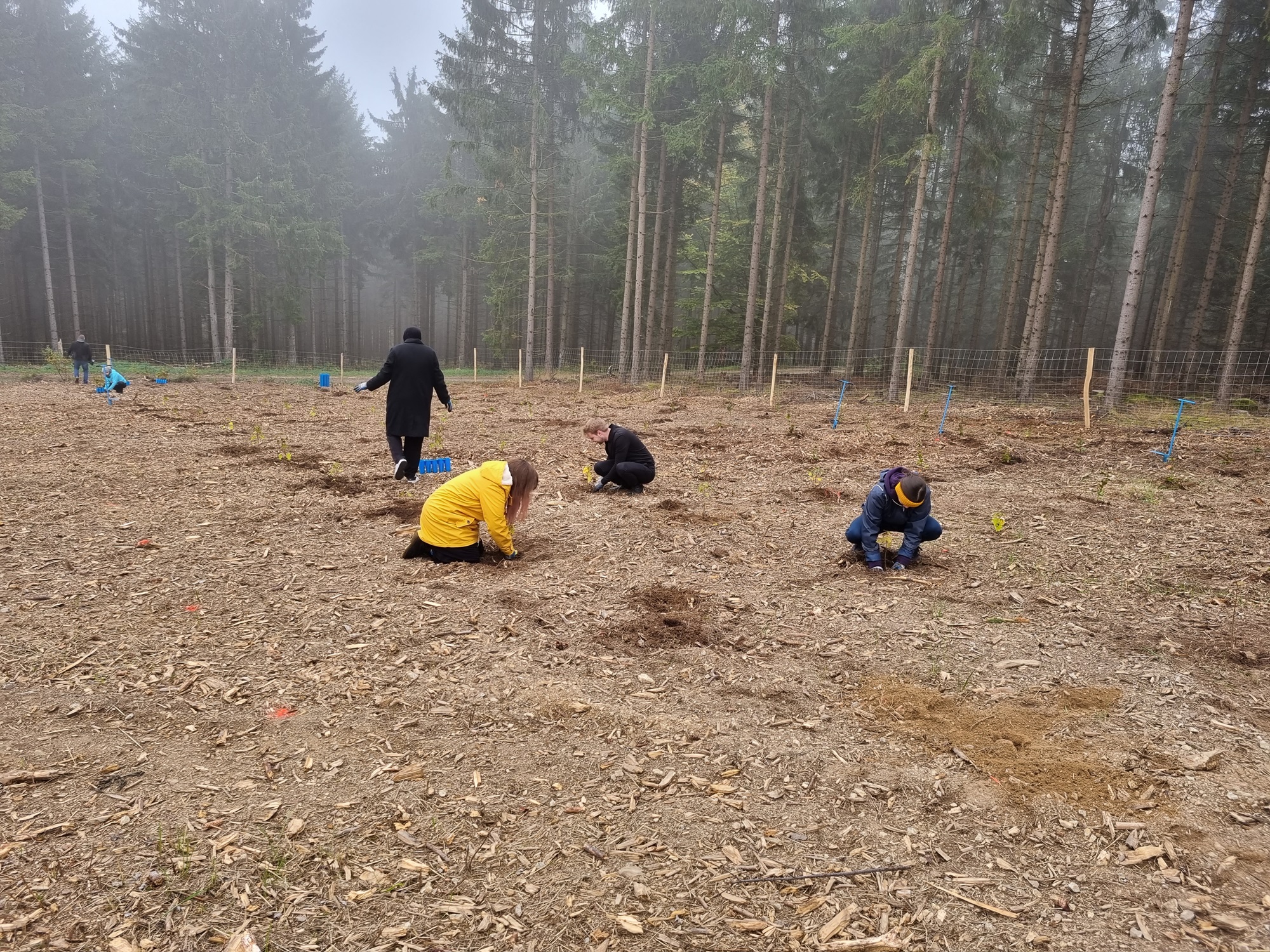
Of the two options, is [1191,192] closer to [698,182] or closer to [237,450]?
[698,182]

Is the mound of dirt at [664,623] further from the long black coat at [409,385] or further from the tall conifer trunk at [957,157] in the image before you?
the tall conifer trunk at [957,157]

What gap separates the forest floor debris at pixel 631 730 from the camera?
2.12 m

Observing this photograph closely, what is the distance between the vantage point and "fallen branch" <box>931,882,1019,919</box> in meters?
2.09

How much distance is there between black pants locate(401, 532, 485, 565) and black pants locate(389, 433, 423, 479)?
2541 mm

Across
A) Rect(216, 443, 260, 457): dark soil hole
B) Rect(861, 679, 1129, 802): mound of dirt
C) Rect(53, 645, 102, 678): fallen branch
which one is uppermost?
Rect(216, 443, 260, 457): dark soil hole

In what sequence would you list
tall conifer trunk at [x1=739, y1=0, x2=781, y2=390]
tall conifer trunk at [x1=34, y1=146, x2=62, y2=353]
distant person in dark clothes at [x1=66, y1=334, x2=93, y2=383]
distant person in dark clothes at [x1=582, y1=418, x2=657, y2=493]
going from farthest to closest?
tall conifer trunk at [x1=34, y1=146, x2=62, y2=353], distant person in dark clothes at [x1=66, y1=334, x2=93, y2=383], tall conifer trunk at [x1=739, y1=0, x2=781, y2=390], distant person in dark clothes at [x1=582, y1=418, x2=657, y2=493]

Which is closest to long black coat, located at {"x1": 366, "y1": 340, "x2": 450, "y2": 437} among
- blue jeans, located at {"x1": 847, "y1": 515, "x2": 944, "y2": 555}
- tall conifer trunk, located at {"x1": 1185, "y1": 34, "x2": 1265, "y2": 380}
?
blue jeans, located at {"x1": 847, "y1": 515, "x2": 944, "y2": 555}

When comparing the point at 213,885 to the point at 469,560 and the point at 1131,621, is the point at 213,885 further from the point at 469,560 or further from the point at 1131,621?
the point at 1131,621

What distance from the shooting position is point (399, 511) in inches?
250

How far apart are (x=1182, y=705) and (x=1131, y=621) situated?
1084 millimetres

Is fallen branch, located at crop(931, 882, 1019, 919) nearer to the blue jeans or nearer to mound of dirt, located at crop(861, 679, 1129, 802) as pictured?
mound of dirt, located at crop(861, 679, 1129, 802)

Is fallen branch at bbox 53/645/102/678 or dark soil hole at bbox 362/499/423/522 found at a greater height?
dark soil hole at bbox 362/499/423/522

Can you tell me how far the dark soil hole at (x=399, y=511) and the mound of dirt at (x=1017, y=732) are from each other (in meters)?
4.46

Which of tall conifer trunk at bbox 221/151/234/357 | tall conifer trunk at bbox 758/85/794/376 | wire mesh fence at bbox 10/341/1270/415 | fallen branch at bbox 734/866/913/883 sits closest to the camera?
fallen branch at bbox 734/866/913/883
